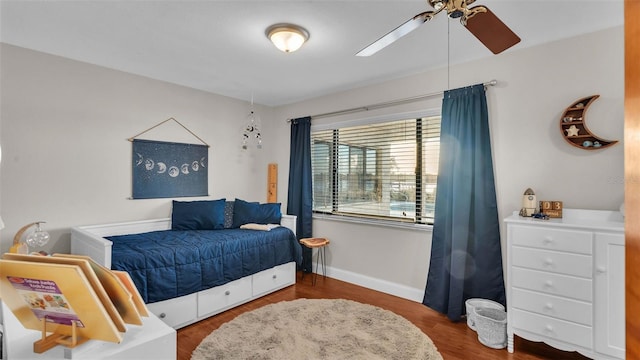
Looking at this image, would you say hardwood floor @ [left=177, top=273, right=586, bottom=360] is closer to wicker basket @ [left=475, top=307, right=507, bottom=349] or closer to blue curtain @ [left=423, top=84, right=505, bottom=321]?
wicker basket @ [left=475, top=307, right=507, bottom=349]

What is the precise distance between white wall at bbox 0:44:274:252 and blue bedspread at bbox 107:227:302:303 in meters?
0.45

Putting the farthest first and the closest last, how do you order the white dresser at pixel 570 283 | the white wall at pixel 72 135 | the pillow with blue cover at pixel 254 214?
the pillow with blue cover at pixel 254 214 → the white wall at pixel 72 135 → the white dresser at pixel 570 283

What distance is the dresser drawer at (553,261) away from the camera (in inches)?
78.3

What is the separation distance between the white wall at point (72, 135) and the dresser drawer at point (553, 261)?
3.51m

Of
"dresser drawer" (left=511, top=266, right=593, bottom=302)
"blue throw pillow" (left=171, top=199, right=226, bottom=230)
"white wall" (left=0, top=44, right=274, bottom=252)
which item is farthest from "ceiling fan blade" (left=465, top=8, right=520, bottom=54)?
"white wall" (left=0, top=44, right=274, bottom=252)

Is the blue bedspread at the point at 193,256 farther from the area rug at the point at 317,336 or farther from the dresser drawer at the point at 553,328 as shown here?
the dresser drawer at the point at 553,328

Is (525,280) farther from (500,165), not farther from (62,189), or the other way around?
(62,189)

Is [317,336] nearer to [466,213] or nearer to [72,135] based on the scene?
[466,213]

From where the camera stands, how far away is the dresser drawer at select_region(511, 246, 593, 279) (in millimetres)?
1989

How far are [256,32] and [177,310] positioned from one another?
7.87 feet

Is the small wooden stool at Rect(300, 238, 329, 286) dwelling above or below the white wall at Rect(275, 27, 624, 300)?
below

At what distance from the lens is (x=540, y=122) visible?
100.0 inches

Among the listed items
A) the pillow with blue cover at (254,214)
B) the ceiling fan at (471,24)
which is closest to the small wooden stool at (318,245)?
the pillow with blue cover at (254,214)

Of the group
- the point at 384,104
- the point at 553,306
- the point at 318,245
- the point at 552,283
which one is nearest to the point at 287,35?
the point at 384,104
